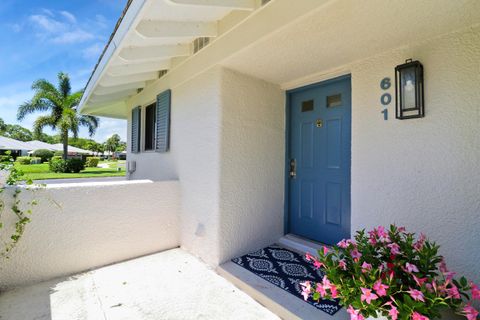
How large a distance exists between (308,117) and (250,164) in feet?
4.26

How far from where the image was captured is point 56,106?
19672 mm

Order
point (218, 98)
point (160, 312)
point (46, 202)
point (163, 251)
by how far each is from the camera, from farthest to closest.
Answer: point (163, 251)
point (218, 98)
point (46, 202)
point (160, 312)

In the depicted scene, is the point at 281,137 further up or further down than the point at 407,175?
further up

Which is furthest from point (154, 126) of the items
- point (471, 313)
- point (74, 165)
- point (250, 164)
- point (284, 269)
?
point (74, 165)

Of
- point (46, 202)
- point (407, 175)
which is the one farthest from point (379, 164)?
point (46, 202)

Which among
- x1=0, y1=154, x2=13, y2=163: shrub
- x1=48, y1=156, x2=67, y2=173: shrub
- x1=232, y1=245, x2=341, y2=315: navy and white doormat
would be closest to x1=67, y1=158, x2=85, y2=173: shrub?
x1=48, y1=156, x2=67, y2=173: shrub

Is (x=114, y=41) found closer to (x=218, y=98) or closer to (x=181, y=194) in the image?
(x=218, y=98)

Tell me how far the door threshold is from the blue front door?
8 cm

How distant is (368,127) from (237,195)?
2087 mm

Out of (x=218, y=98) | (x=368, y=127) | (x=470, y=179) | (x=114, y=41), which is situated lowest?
(x=470, y=179)

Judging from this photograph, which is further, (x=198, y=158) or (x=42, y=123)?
(x=42, y=123)

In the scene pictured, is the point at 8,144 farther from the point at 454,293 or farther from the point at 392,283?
the point at 454,293

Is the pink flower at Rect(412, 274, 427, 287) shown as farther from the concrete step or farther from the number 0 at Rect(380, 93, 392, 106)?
the number 0 at Rect(380, 93, 392, 106)

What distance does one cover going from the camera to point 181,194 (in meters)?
4.29
